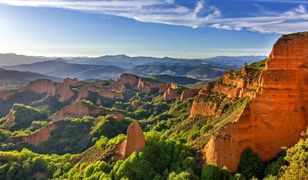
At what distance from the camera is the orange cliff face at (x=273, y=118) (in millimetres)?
54875

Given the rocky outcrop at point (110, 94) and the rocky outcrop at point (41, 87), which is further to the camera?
the rocky outcrop at point (41, 87)

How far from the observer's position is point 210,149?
57.0 metres

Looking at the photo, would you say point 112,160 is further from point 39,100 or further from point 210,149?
point 39,100

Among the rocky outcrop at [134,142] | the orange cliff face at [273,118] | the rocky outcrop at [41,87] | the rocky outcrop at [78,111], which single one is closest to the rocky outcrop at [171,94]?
the rocky outcrop at [78,111]

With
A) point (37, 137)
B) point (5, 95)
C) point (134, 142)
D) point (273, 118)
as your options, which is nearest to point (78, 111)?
point (37, 137)

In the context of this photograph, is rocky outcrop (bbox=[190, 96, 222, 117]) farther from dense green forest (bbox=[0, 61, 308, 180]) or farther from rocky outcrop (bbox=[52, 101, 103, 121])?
rocky outcrop (bbox=[52, 101, 103, 121])

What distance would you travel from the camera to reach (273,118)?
55.4 meters

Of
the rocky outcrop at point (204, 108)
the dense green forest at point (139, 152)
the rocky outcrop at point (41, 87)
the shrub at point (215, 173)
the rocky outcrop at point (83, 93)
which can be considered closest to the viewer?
the shrub at point (215, 173)

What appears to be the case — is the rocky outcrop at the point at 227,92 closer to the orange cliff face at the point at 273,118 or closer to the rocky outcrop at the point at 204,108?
the rocky outcrop at the point at 204,108

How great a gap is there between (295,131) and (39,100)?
144382 millimetres

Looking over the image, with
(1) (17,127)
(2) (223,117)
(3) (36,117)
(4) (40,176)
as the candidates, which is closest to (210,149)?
(2) (223,117)

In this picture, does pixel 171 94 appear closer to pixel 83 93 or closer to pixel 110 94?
pixel 110 94

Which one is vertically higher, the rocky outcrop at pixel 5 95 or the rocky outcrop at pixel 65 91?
the rocky outcrop at pixel 65 91

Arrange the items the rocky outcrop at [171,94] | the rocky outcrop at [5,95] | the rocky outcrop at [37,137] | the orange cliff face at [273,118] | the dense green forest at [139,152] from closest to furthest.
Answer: the dense green forest at [139,152]
the orange cliff face at [273,118]
the rocky outcrop at [37,137]
the rocky outcrop at [171,94]
the rocky outcrop at [5,95]
